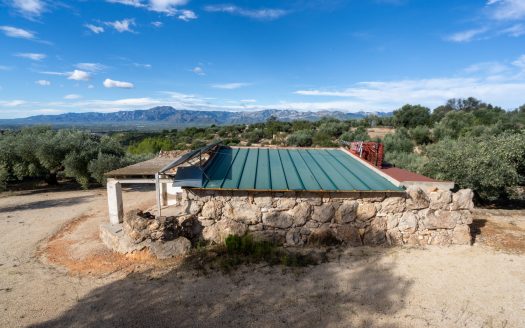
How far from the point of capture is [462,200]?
8664 mm

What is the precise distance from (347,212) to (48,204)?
46.6 ft

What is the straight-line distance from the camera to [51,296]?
650 centimetres

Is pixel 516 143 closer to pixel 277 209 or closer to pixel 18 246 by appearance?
pixel 277 209

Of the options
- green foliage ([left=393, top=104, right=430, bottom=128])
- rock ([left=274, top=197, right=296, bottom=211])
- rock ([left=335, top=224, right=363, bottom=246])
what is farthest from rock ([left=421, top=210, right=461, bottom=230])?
green foliage ([left=393, top=104, right=430, bottom=128])

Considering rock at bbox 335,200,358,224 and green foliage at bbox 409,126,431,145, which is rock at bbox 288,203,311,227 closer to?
rock at bbox 335,200,358,224

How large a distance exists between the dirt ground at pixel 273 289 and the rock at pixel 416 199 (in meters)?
1.25

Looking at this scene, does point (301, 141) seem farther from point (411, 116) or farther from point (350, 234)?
point (350, 234)

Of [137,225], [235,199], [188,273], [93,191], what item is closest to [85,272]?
[137,225]

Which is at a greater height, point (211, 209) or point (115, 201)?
point (115, 201)

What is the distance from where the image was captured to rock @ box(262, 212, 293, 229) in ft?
28.2

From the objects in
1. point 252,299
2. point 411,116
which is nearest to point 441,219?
point 252,299

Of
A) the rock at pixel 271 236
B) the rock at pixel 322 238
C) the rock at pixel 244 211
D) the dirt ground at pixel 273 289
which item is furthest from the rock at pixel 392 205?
the rock at pixel 244 211

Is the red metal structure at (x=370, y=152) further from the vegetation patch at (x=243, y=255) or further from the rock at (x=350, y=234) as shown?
the vegetation patch at (x=243, y=255)

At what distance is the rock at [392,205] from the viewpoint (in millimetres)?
8727
